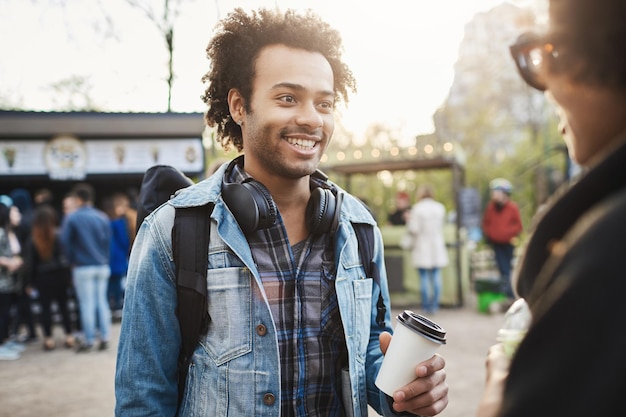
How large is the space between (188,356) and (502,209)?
8232 millimetres

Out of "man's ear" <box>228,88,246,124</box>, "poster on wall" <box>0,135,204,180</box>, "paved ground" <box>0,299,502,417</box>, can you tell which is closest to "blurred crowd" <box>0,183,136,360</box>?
"paved ground" <box>0,299,502,417</box>

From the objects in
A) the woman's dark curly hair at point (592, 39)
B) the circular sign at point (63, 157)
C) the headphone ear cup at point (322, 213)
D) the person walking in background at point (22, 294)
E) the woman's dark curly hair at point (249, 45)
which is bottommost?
the person walking in background at point (22, 294)

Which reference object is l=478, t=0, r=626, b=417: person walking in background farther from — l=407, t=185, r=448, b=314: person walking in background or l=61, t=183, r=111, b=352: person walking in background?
l=407, t=185, r=448, b=314: person walking in background

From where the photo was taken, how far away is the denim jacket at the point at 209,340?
5.38ft

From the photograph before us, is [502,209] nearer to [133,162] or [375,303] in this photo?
[133,162]

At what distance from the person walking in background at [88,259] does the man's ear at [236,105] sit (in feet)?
18.5

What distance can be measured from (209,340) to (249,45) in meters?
1.08

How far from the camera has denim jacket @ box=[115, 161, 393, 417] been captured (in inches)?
64.6

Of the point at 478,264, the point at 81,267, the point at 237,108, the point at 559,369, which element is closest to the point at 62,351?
the point at 81,267

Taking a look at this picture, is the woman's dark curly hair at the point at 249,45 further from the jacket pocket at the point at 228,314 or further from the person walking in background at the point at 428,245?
the person walking in background at the point at 428,245

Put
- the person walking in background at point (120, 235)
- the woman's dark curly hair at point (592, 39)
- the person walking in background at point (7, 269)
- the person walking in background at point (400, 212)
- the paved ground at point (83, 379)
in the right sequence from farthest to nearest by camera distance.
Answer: the person walking in background at point (400, 212), the person walking in background at point (120, 235), the person walking in background at point (7, 269), the paved ground at point (83, 379), the woman's dark curly hair at point (592, 39)

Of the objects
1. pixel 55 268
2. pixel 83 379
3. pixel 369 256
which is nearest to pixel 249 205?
pixel 369 256

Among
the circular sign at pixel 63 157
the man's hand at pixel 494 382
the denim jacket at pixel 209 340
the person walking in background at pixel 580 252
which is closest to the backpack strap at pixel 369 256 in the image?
the denim jacket at pixel 209 340

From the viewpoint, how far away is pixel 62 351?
7.49 metres
